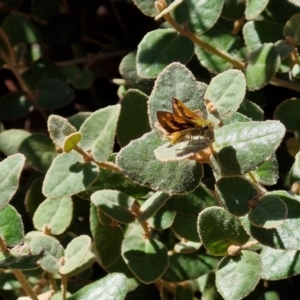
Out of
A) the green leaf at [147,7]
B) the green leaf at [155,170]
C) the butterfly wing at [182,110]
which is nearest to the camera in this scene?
the butterfly wing at [182,110]

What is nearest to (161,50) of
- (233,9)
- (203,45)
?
(203,45)

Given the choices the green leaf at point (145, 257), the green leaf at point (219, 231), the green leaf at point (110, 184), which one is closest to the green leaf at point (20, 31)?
the green leaf at point (110, 184)

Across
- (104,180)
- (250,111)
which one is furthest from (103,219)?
(250,111)

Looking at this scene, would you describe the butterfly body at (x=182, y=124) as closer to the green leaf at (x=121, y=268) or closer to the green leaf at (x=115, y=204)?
the green leaf at (x=115, y=204)

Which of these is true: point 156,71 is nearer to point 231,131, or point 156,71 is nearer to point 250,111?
point 250,111

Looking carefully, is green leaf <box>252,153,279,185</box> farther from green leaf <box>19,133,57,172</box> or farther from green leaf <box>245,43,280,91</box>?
green leaf <box>19,133,57,172</box>
